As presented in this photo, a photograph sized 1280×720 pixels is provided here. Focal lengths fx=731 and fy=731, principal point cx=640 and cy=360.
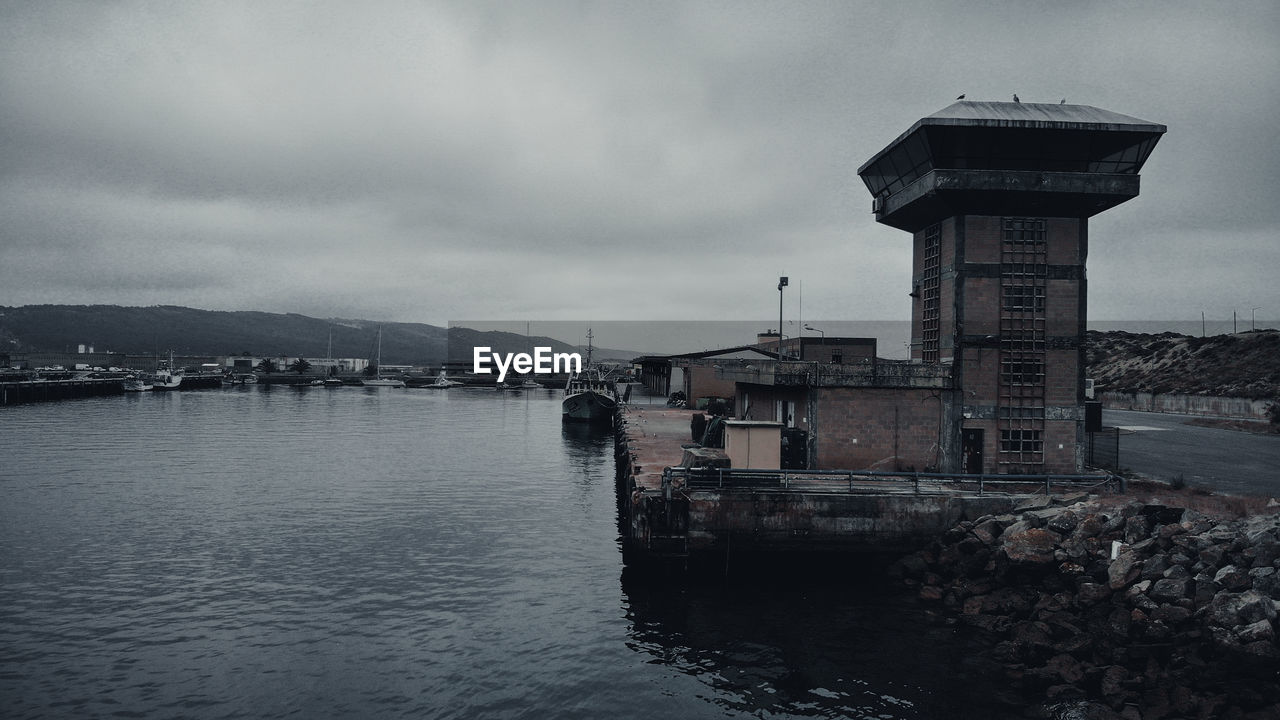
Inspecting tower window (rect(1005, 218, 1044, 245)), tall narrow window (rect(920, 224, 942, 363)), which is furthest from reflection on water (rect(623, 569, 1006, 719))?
tower window (rect(1005, 218, 1044, 245))

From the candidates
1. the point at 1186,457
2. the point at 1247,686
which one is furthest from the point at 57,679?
the point at 1186,457

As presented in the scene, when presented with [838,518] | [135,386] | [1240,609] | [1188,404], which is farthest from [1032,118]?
[135,386]

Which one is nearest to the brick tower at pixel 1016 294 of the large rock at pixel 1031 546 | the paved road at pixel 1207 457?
the paved road at pixel 1207 457

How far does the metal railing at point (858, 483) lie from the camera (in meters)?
27.3

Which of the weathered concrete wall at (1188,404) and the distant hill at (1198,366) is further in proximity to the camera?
the distant hill at (1198,366)

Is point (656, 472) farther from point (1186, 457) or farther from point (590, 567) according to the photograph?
point (1186, 457)

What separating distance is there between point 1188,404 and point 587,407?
2869 inches

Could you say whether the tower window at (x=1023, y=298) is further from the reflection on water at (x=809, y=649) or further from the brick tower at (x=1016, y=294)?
the reflection on water at (x=809, y=649)

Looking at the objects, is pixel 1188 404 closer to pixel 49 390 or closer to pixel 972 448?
pixel 972 448

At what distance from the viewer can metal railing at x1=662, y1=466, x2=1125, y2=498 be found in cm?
2727

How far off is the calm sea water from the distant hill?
275ft

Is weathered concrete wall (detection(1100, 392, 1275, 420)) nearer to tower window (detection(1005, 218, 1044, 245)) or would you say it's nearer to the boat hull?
tower window (detection(1005, 218, 1044, 245))

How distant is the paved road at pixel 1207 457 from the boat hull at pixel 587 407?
54594mm

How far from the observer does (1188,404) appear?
8831 centimetres
